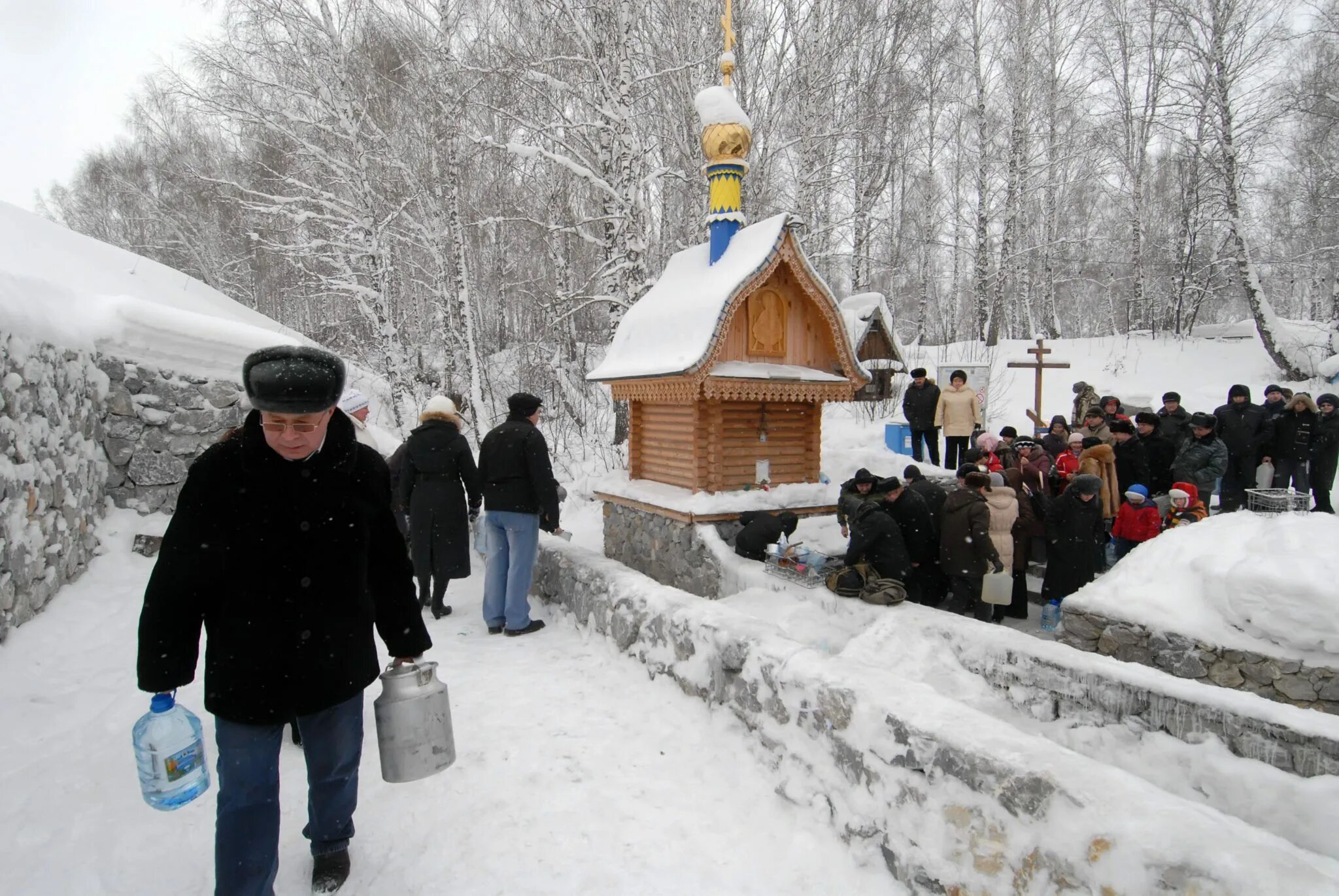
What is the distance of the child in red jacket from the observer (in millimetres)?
6238

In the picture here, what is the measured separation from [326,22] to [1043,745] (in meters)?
14.6

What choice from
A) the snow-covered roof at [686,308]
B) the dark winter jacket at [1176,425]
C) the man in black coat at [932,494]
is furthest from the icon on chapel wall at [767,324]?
the dark winter jacket at [1176,425]

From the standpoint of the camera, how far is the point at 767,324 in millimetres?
7305

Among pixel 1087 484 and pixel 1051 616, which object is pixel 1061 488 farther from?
pixel 1051 616

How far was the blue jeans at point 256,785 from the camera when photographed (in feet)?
6.91

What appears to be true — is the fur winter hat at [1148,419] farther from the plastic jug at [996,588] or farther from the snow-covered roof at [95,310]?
the snow-covered roof at [95,310]

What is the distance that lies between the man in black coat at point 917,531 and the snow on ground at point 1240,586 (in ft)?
4.08

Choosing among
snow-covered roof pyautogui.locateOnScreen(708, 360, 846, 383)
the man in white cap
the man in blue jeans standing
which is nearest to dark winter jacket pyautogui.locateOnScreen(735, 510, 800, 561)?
snow-covered roof pyautogui.locateOnScreen(708, 360, 846, 383)

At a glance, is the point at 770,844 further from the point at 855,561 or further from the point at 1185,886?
the point at 855,561

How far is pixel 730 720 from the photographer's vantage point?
3.60 m

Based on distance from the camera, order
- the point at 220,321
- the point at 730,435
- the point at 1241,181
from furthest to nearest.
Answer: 1. the point at 1241,181
2. the point at 730,435
3. the point at 220,321

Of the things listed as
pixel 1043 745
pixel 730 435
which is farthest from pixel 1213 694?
pixel 730 435

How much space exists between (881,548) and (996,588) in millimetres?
1186

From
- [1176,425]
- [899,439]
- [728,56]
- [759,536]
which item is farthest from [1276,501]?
[728,56]
